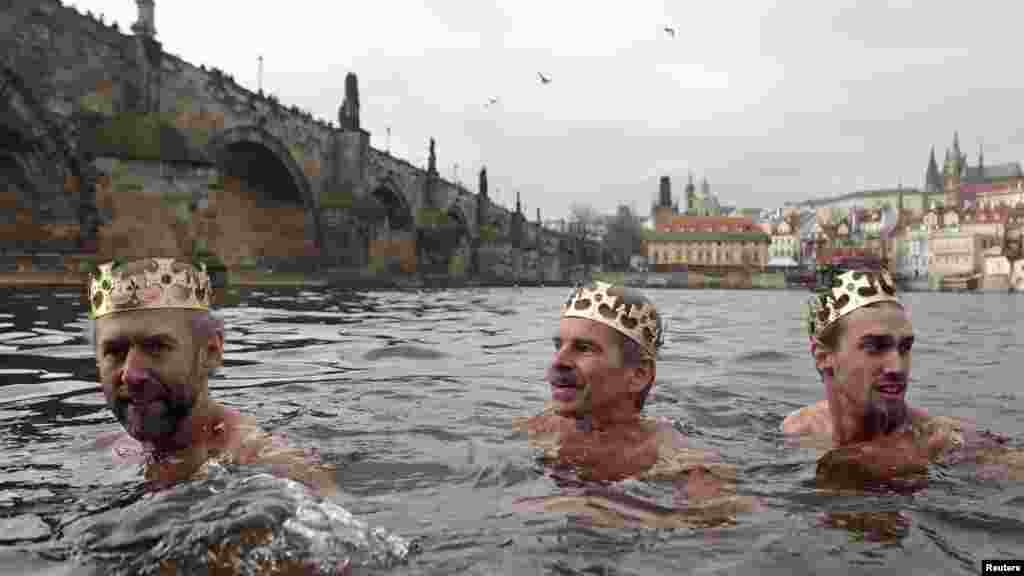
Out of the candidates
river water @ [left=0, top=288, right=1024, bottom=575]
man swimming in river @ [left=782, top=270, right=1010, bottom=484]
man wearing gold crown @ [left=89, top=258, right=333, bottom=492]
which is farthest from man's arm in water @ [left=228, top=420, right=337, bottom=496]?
man swimming in river @ [left=782, top=270, right=1010, bottom=484]

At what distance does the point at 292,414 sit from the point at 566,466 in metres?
2.17

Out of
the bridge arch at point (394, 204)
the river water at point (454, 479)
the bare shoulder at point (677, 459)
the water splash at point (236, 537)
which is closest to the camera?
the water splash at point (236, 537)

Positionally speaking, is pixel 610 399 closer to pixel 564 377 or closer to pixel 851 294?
pixel 564 377

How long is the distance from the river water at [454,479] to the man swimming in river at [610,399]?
9.7 inches

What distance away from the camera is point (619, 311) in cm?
416

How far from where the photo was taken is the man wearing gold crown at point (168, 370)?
10.8ft

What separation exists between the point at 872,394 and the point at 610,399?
1278mm

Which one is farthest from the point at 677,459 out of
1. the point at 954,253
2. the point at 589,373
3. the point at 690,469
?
the point at 954,253

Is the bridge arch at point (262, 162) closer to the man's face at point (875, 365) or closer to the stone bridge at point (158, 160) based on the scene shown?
the stone bridge at point (158, 160)

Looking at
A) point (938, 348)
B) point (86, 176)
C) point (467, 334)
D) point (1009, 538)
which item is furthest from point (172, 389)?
point (86, 176)

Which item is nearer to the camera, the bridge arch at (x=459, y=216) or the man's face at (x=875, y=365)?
the man's face at (x=875, y=365)

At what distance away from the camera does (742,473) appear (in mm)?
3832

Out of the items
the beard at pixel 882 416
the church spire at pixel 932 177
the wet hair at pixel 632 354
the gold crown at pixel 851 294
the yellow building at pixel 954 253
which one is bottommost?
the beard at pixel 882 416

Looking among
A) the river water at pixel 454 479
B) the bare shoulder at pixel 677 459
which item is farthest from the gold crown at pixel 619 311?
the river water at pixel 454 479
